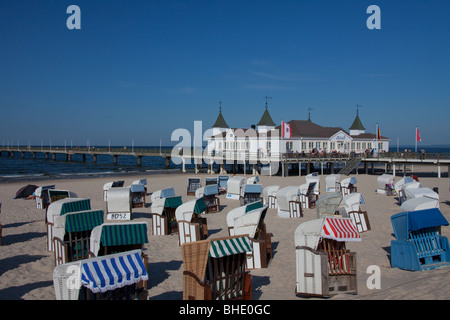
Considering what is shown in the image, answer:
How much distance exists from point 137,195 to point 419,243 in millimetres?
13369

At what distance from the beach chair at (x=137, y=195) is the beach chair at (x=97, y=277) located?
42.5 feet

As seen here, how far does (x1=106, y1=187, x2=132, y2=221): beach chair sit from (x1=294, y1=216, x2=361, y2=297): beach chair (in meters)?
9.26

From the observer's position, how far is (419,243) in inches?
358

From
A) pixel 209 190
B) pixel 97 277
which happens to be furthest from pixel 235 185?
pixel 97 277

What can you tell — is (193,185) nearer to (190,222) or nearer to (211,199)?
(211,199)

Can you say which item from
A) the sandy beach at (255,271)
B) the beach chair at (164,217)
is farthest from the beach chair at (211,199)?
the beach chair at (164,217)

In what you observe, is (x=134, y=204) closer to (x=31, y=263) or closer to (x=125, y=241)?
(x=31, y=263)

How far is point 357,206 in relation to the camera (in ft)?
45.3

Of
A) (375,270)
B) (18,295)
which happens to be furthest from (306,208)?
(18,295)

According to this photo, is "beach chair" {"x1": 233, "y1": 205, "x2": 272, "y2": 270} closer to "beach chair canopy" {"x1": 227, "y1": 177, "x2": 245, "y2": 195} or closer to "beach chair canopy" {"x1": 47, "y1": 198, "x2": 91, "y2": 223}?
"beach chair canopy" {"x1": 47, "y1": 198, "x2": 91, "y2": 223}

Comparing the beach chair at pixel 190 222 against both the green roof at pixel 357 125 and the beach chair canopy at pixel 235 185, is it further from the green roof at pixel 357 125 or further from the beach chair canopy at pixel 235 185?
the green roof at pixel 357 125

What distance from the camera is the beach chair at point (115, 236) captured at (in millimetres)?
7523

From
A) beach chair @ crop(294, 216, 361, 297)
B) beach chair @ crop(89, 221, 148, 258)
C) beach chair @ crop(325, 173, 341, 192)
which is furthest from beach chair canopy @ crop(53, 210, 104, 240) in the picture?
beach chair @ crop(325, 173, 341, 192)

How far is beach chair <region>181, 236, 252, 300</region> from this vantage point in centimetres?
597
